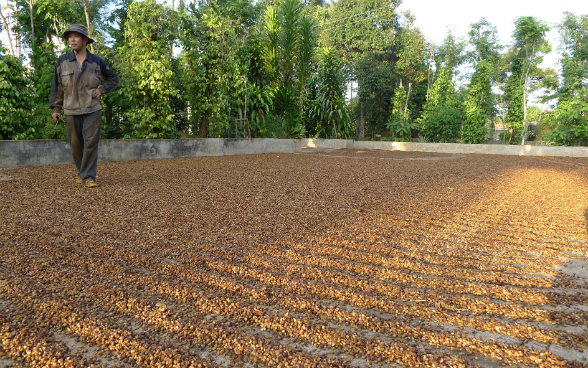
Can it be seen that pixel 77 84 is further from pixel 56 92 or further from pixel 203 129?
pixel 203 129

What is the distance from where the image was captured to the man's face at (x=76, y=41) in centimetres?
410

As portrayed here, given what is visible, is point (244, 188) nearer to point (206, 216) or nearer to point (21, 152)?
point (206, 216)

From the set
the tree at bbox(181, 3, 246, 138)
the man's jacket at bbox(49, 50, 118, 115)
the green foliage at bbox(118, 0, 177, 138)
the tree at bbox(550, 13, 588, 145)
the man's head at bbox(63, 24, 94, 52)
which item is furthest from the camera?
Result: the tree at bbox(550, 13, 588, 145)

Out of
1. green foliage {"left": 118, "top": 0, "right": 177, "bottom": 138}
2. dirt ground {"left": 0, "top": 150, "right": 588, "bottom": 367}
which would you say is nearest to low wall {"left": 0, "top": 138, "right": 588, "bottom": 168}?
green foliage {"left": 118, "top": 0, "right": 177, "bottom": 138}

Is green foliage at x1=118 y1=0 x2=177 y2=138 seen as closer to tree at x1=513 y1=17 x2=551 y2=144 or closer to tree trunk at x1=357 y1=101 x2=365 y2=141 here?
tree at x1=513 y1=17 x2=551 y2=144

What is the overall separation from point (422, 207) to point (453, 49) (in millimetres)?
25930

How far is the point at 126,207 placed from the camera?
3.35 metres

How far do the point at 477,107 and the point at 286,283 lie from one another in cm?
1843

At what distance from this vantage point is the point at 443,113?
1803 cm

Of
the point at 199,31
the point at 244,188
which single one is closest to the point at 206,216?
the point at 244,188

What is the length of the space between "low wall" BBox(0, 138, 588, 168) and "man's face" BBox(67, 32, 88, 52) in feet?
8.52

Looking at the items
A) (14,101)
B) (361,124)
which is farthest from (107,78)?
(361,124)

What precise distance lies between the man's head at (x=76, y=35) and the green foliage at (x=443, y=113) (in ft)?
54.6

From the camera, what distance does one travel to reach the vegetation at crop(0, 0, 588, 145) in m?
7.98
